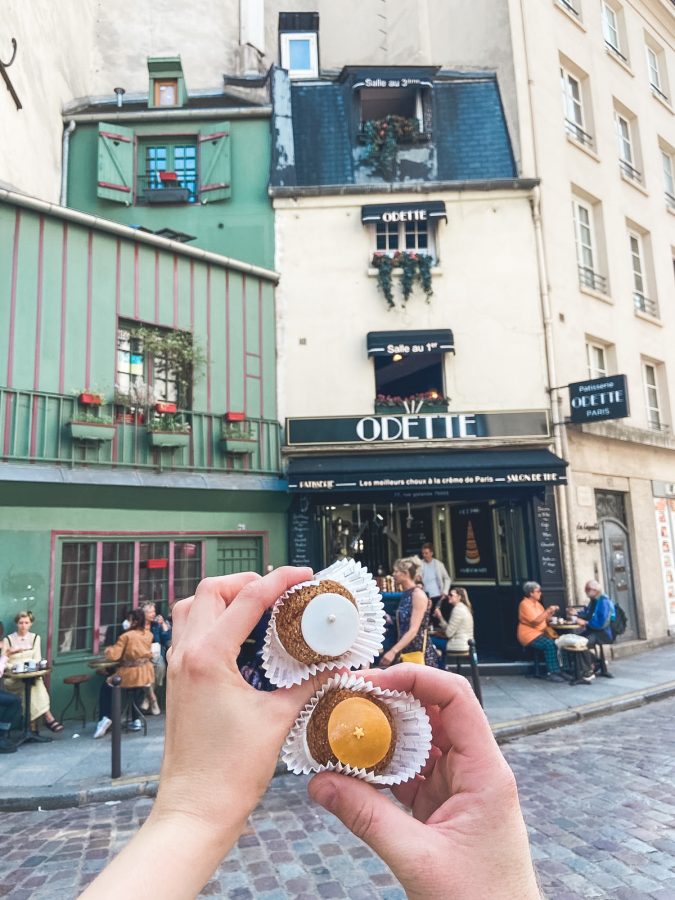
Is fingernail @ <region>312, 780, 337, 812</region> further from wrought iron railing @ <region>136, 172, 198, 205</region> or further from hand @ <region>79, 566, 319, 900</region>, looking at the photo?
wrought iron railing @ <region>136, 172, 198, 205</region>

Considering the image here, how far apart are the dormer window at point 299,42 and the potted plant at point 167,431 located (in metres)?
10.8

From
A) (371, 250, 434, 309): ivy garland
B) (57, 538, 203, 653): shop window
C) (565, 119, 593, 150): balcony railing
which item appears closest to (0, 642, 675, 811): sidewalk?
(57, 538, 203, 653): shop window

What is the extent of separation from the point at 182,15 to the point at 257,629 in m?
20.1

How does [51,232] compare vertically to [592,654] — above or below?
above

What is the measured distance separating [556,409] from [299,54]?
11.7 meters

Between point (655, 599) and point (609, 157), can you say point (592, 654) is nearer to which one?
point (655, 599)

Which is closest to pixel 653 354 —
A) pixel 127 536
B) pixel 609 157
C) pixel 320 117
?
pixel 609 157

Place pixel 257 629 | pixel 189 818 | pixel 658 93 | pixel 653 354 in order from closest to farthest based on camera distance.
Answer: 1. pixel 189 818
2. pixel 257 629
3. pixel 653 354
4. pixel 658 93

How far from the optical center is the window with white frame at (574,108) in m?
15.1

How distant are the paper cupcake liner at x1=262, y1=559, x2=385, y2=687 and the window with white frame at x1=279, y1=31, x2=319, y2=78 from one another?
17298 millimetres

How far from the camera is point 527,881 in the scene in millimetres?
1063

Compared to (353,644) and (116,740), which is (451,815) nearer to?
(353,644)

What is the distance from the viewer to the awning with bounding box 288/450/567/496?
11250 millimetres

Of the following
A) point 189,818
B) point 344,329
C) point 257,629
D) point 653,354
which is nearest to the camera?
point 189,818
